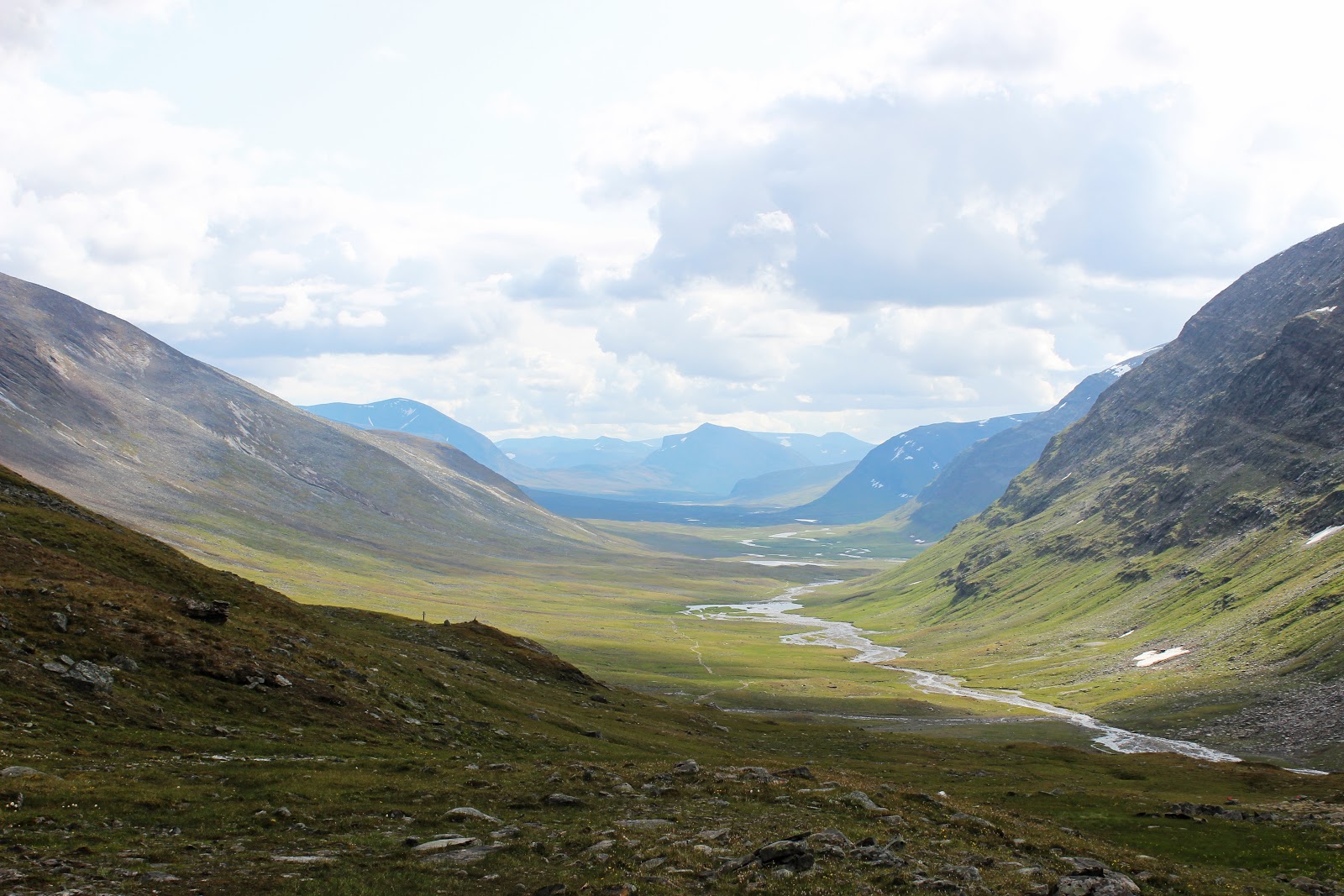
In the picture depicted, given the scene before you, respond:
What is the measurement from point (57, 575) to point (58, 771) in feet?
75.8

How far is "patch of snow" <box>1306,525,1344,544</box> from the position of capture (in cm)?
19350

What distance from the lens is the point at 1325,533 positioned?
645 ft

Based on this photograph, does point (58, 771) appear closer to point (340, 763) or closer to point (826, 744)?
point (340, 763)

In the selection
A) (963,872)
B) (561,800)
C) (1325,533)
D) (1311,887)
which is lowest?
(1311,887)

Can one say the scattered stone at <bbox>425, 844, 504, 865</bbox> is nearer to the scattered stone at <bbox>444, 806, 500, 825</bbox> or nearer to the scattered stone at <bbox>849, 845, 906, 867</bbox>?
the scattered stone at <bbox>444, 806, 500, 825</bbox>

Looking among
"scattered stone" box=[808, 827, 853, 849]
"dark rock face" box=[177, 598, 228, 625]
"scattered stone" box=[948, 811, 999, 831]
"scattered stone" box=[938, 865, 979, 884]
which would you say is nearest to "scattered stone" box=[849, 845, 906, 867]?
"scattered stone" box=[808, 827, 853, 849]

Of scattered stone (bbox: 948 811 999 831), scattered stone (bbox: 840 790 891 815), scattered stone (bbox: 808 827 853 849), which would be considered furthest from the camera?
scattered stone (bbox: 840 790 891 815)

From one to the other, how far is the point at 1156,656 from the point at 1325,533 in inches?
2419

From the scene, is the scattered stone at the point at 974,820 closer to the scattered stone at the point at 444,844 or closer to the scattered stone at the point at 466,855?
the scattered stone at the point at 466,855

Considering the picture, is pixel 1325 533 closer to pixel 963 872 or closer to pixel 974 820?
pixel 974 820

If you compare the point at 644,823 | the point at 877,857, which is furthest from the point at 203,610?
the point at 877,857

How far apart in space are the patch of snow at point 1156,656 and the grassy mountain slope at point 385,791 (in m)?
114

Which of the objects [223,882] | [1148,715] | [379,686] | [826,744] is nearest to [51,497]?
[379,686]

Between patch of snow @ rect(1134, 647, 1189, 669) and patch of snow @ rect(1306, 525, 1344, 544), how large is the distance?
5372cm
